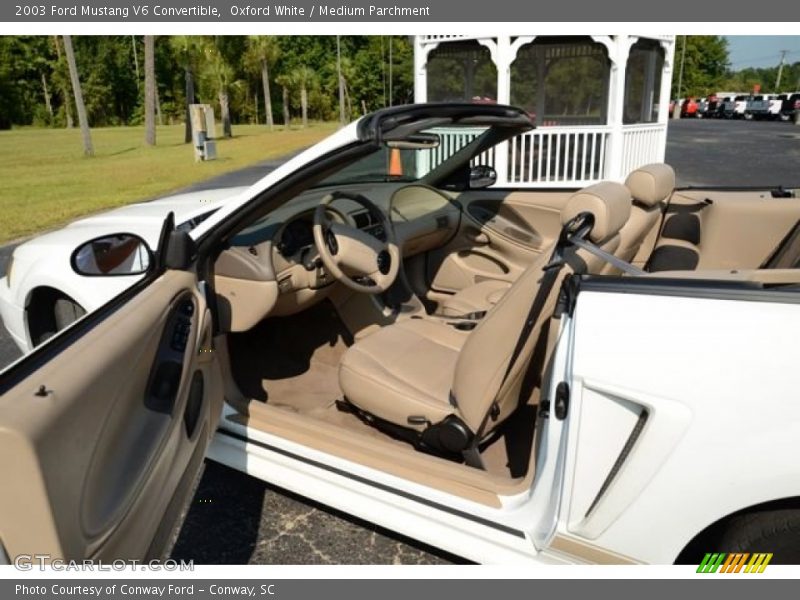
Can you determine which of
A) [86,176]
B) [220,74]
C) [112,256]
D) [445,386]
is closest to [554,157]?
[445,386]

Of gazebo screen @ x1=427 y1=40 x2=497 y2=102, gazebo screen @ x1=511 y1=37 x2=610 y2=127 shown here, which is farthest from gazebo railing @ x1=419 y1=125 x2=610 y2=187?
gazebo screen @ x1=427 y1=40 x2=497 y2=102

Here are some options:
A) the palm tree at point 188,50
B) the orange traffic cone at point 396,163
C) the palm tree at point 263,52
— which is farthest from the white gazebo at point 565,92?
the palm tree at point 263,52

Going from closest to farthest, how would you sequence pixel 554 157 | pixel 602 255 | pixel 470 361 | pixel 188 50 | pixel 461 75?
pixel 602 255
pixel 470 361
pixel 554 157
pixel 461 75
pixel 188 50

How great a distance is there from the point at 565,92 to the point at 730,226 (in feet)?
37.1

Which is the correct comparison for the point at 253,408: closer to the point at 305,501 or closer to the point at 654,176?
the point at 305,501

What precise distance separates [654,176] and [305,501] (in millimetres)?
2033

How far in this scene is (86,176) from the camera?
1634 cm

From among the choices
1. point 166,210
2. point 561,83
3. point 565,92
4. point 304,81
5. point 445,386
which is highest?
point 304,81

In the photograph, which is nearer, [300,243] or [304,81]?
[300,243]

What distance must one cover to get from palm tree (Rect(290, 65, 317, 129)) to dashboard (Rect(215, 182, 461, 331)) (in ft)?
144

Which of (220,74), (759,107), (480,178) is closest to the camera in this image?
(480,178)

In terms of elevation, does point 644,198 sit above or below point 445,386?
above

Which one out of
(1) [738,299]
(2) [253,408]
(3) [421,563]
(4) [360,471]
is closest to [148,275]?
(2) [253,408]

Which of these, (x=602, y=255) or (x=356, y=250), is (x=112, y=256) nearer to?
(x=356, y=250)
